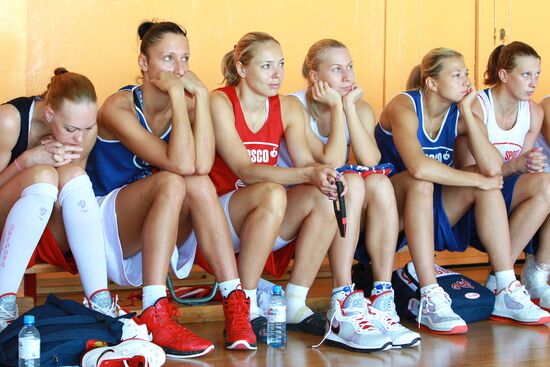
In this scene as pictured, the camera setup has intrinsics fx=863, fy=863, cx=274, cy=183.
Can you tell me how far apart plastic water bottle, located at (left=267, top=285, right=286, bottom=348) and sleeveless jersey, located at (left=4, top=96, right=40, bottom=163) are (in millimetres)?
877

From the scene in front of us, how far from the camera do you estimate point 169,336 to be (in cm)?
243

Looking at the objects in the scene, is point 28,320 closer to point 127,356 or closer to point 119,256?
point 127,356

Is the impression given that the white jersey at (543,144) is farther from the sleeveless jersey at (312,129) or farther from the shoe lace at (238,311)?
the shoe lace at (238,311)

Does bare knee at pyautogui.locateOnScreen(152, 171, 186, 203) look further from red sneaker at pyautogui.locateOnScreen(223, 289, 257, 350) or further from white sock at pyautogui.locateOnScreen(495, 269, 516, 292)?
white sock at pyautogui.locateOnScreen(495, 269, 516, 292)

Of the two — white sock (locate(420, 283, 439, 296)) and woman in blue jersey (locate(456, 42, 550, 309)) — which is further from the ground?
woman in blue jersey (locate(456, 42, 550, 309))

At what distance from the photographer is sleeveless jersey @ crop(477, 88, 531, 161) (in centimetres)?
335

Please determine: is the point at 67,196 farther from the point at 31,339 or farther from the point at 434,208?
the point at 434,208

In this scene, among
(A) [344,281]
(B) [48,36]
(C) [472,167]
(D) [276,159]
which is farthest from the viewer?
(B) [48,36]

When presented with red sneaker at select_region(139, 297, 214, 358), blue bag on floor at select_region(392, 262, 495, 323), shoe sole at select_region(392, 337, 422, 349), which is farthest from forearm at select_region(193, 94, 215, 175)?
A: blue bag on floor at select_region(392, 262, 495, 323)

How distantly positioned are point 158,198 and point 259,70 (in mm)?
635

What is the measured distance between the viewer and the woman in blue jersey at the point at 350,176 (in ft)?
9.04

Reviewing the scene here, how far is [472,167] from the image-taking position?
126 inches

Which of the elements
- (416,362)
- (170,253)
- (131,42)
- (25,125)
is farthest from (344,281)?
(131,42)

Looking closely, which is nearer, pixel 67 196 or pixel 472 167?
pixel 67 196
